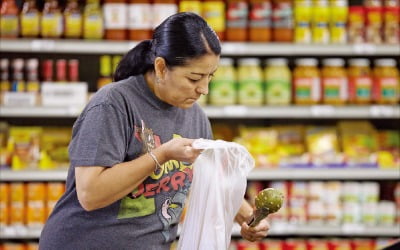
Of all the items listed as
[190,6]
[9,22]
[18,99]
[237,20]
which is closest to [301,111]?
[237,20]

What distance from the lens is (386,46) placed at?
3662mm

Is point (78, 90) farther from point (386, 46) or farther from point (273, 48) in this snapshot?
point (386, 46)

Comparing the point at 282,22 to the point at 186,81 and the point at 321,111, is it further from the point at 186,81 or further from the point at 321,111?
the point at 186,81

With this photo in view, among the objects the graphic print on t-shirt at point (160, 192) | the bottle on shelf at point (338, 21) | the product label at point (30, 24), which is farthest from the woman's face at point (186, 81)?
the bottle on shelf at point (338, 21)

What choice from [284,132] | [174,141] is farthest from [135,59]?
[284,132]

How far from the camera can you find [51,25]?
3.54 meters

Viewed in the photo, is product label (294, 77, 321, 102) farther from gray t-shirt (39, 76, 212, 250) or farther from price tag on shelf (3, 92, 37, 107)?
gray t-shirt (39, 76, 212, 250)

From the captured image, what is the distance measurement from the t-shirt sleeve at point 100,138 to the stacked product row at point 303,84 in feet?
6.62

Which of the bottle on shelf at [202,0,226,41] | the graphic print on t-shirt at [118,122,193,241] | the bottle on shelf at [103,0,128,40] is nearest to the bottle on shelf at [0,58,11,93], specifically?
the bottle on shelf at [103,0,128,40]

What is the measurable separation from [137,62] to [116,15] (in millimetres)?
1837

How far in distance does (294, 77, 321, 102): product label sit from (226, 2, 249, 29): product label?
46 cm

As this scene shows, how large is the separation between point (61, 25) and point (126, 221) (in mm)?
2136

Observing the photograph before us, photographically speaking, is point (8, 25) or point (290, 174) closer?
point (8, 25)

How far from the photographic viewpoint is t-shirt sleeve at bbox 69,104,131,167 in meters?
1.58
